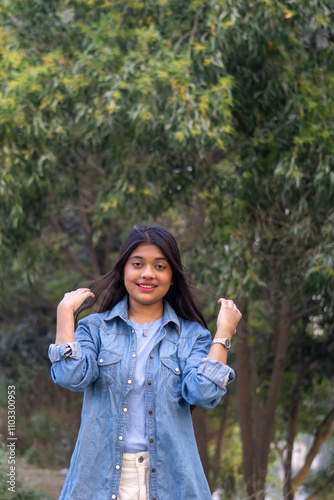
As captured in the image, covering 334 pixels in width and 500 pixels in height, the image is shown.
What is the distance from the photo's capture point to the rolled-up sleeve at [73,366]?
240cm

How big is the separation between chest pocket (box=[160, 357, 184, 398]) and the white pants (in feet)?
0.77

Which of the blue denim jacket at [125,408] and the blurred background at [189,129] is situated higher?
the blurred background at [189,129]

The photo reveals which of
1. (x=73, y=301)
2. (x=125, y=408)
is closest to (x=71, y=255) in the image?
(x=73, y=301)

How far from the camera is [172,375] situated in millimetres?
2537

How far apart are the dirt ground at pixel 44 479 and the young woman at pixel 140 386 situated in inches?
135

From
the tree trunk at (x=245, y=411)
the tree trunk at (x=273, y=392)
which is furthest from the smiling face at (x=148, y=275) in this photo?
the tree trunk at (x=273, y=392)

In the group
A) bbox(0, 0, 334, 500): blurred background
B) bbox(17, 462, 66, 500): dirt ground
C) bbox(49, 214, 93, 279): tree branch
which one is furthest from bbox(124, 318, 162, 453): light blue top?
bbox(49, 214, 93, 279): tree branch

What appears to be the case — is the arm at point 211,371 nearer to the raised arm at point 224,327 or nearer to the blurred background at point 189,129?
the raised arm at point 224,327

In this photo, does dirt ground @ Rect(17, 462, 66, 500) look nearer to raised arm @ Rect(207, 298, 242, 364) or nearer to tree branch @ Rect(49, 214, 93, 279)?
tree branch @ Rect(49, 214, 93, 279)

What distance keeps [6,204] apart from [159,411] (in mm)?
3632

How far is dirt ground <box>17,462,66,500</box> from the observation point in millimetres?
6070

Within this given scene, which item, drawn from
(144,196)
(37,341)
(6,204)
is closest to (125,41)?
(144,196)

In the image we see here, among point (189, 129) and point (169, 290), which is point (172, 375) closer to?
point (169, 290)

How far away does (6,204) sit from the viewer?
577cm
